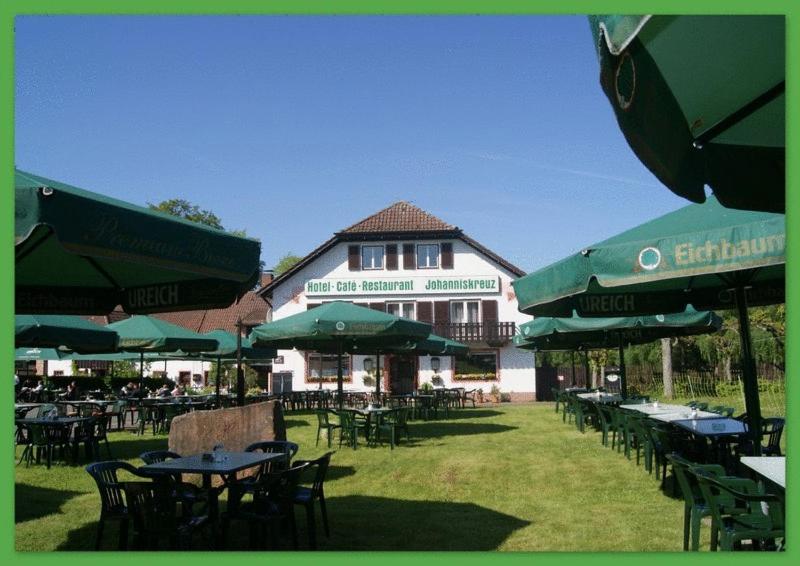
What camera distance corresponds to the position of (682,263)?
4.74 m

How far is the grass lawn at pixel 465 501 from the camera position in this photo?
607 centimetres

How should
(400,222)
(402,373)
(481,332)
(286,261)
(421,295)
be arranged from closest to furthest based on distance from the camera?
(481,332)
(421,295)
(402,373)
(400,222)
(286,261)

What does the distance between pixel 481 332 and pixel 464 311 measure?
128cm

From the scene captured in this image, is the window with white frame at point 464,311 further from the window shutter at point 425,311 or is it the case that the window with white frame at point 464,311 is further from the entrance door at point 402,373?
the entrance door at point 402,373

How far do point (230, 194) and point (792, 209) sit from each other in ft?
16.6

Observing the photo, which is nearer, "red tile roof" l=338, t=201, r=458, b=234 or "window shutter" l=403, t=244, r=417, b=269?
"window shutter" l=403, t=244, r=417, b=269

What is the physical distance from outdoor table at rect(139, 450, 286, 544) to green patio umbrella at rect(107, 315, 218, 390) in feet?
32.1

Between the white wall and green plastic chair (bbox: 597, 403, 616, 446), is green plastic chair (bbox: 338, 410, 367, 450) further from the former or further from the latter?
the white wall

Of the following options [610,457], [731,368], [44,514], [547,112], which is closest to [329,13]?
[547,112]

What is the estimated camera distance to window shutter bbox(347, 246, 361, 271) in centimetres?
3072

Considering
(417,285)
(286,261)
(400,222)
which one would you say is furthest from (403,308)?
(286,261)

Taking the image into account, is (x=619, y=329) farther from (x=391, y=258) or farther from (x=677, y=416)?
(x=391, y=258)

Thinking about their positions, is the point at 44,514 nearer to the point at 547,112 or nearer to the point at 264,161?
the point at 264,161

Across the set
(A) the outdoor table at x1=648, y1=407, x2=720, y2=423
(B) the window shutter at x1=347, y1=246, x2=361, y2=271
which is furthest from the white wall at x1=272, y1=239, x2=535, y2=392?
(A) the outdoor table at x1=648, y1=407, x2=720, y2=423
